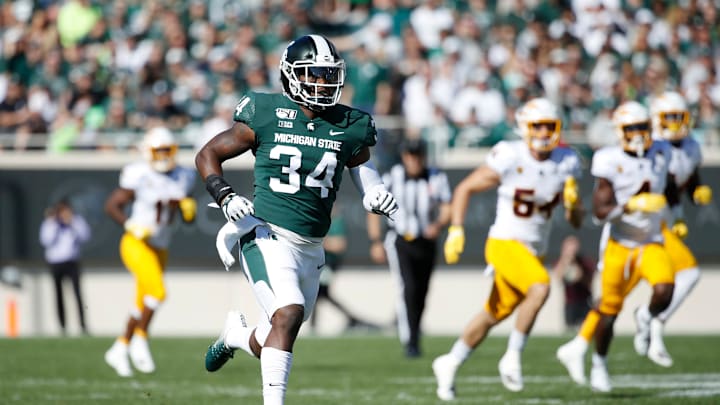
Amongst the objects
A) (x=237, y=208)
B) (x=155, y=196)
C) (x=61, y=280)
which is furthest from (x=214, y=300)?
(x=237, y=208)

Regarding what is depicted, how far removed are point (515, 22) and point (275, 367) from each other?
11917 mm

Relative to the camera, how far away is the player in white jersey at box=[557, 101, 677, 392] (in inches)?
342

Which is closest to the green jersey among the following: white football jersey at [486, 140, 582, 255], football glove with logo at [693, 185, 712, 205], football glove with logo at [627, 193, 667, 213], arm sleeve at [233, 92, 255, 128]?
arm sleeve at [233, 92, 255, 128]

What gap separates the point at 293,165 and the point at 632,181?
3298mm

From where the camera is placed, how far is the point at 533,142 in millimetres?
8555

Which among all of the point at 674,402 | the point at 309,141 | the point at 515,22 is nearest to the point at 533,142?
the point at 674,402

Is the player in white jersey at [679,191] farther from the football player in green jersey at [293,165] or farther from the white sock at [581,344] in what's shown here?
the football player in green jersey at [293,165]

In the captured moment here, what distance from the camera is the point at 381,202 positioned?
6258 millimetres

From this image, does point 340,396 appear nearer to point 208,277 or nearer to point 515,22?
point 208,277

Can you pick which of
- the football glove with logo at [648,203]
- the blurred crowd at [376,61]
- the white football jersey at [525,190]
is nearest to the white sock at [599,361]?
the white football jersey at [525,190]

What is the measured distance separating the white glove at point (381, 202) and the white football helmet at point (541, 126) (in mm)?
2447

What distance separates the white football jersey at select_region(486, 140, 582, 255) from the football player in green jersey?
226cm

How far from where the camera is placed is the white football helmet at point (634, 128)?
8.73 meters

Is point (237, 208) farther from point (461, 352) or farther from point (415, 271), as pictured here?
point (415, 271)
